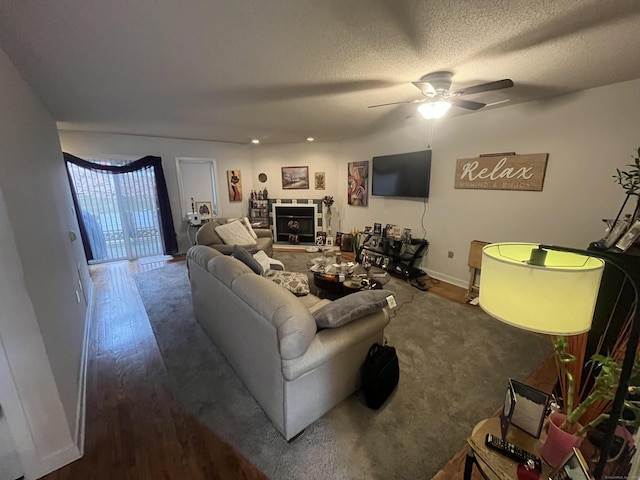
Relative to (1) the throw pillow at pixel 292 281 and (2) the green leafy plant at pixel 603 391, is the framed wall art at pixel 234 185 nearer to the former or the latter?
(1) the throw pillow at pixel 292 281

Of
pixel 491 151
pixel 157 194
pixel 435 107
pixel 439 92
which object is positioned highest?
pixel 439 92

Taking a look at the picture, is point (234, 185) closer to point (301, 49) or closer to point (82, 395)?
point (301, 49)

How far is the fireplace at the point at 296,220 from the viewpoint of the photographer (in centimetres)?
614

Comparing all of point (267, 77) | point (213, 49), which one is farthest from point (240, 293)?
point (267, 77)

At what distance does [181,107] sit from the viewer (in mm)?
3018

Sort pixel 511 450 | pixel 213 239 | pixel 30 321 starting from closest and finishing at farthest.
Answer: pixel 511 450
pixel 30 321
pixel 213 239

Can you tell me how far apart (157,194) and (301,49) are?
454 centimetres

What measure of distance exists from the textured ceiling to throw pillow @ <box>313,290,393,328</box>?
163cm

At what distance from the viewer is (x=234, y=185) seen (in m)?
6.04

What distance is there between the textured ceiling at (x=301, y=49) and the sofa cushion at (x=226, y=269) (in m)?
1.49

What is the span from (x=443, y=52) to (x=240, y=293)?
2144 mm

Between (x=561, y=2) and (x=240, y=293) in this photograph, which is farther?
(x=240, y=293)

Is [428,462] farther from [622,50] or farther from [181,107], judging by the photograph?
[181,107]

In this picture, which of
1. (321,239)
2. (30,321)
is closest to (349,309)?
(30,321)
